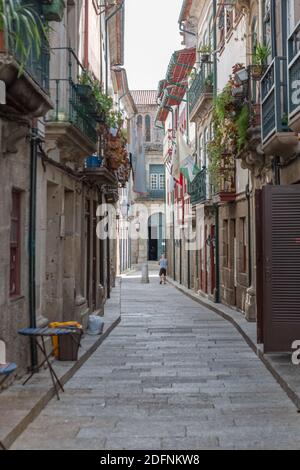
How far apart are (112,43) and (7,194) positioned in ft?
64.3

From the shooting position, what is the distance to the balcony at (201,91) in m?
22.3

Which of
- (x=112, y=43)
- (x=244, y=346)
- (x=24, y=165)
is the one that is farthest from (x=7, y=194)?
(x=112, y=43)

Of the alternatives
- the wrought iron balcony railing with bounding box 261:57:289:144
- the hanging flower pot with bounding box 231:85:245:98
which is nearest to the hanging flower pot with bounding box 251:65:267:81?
the hanging flower pot with bounding box 231:85:245:98

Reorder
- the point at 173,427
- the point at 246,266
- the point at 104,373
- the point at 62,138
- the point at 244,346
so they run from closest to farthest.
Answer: the point at 173,427 → the point at 104,373 → the point at 62,138 → the point at 244,346 → the point at 246,266

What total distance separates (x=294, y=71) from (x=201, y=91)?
561 inches

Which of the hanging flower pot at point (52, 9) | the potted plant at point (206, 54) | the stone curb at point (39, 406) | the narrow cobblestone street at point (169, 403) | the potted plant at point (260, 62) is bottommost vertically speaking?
the narrow cobblestone street at point (169, 403)

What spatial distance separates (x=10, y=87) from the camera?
7.16m

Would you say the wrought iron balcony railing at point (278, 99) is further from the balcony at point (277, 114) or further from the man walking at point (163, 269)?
the man walking at point (163, 269)

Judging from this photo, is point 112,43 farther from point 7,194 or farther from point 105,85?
point 7,194

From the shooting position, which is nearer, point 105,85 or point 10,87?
point 10,87

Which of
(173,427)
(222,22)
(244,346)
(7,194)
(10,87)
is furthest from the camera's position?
(222,22)

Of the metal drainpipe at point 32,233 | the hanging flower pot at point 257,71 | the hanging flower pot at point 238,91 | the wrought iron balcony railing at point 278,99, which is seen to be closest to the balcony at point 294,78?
the wrought iron balcony railing at point 278,99

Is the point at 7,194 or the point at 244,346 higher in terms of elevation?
the point at 7,194

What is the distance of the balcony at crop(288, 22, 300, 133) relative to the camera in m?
8.80
